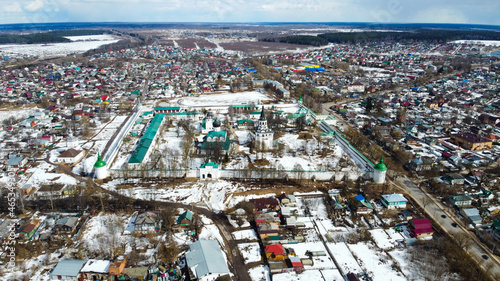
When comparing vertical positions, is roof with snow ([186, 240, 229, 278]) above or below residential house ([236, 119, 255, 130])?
below

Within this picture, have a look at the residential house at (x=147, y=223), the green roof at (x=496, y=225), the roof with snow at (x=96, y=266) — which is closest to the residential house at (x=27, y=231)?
the roof with snow at (x=96, y=266)

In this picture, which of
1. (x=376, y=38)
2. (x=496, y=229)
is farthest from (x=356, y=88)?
(x=376, y=38)

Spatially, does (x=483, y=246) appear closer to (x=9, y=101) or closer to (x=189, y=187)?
(x=189, y=187)

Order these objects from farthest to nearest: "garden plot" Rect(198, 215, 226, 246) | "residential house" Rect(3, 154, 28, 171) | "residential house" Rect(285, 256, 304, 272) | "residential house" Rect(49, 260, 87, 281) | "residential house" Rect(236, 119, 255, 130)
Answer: "residential house" Rect(236, 119, 255, 130) < "residential house" Rect(3, 154, 28, 171) < "garden plot" Rect(198, 215, 226, 246) < "residential house" Rect(285, 256, 304, 272) < "residential house" Rect(49, 260, 87, 281)

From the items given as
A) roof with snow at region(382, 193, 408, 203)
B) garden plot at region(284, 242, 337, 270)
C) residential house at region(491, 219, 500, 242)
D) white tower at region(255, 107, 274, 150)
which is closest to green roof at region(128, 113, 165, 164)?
white tower at region(255, 107, 274, 150)

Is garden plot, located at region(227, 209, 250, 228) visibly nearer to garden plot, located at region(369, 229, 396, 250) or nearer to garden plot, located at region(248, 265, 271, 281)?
garden plot, located at region(248, 265, 271, 281)

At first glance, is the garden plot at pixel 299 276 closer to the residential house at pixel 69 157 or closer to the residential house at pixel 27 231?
the residential house at pixel 27 231
